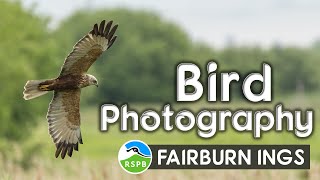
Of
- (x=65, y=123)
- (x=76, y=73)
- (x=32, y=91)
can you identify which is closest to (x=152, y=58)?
(x=65, y=123)

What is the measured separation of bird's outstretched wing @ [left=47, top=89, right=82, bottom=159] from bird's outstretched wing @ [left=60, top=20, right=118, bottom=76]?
1.37 feet

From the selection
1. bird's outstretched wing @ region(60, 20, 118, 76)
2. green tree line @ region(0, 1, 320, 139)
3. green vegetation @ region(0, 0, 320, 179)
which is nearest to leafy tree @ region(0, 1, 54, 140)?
green vegetation @ region(0, 0, 320, 179)

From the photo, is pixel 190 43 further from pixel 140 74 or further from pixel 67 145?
pixel 67 145

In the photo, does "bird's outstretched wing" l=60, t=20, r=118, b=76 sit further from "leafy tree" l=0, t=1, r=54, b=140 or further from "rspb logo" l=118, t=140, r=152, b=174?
"leafy tree" l=0, t=1, r=54, b=140

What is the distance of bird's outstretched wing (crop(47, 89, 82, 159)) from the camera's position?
9500 millimetres

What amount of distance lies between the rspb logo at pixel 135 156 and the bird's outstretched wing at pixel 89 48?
6.99 feet

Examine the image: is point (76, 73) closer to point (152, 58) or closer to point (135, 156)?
point (135, 156)

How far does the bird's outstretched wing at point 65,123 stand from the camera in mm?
9500

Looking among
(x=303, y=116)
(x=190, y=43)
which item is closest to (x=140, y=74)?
(x=190, y=43)

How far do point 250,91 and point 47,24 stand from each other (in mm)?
14639

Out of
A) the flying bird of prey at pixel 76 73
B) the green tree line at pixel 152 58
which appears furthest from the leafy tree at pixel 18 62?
the flying bird of prey at pixel 76 73

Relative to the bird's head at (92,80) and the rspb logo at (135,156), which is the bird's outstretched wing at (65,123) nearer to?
the bird's head at (92,80)

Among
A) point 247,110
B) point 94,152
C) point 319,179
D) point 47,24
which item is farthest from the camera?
point 94,152

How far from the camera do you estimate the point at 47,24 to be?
2528 cm
